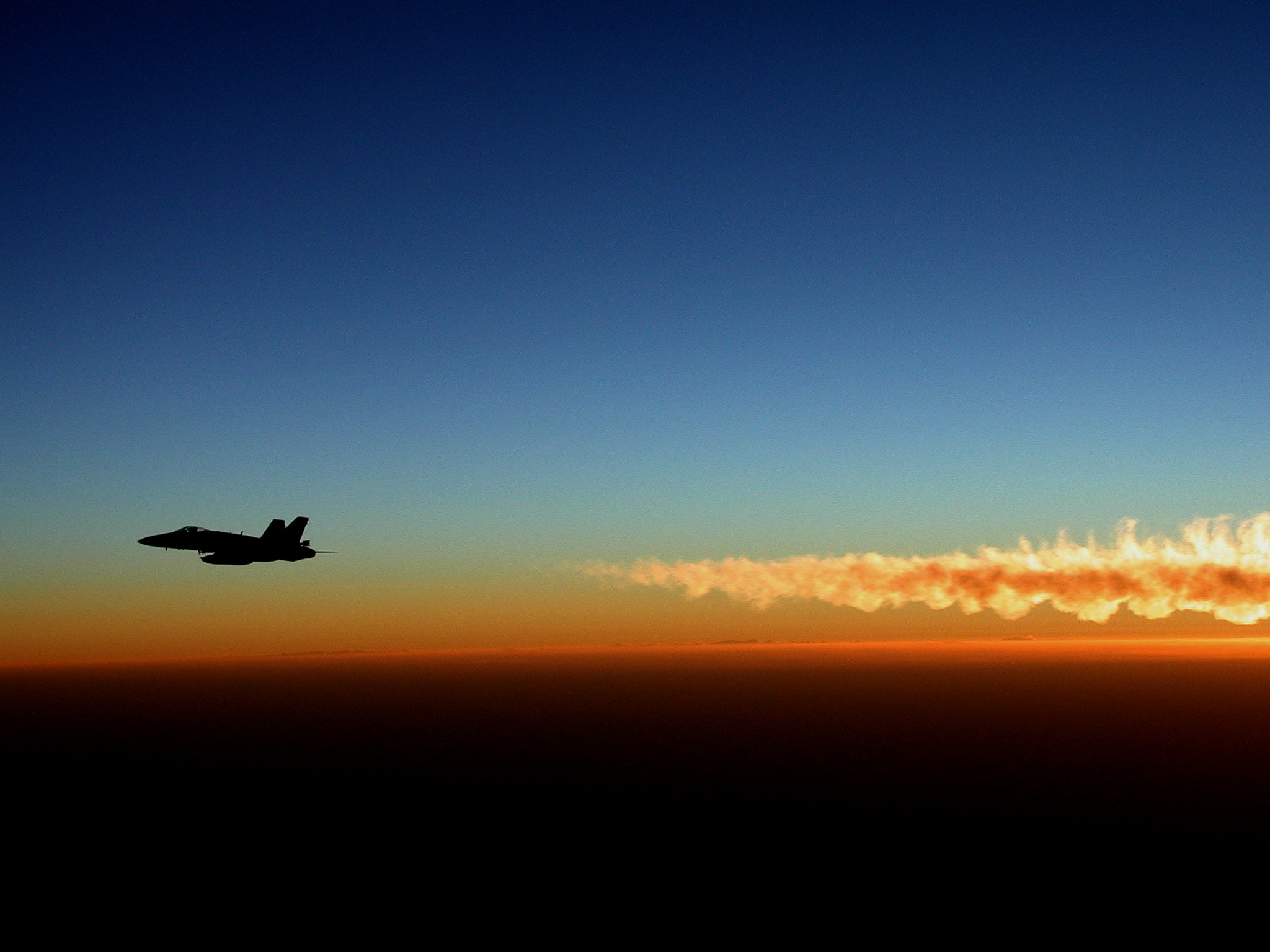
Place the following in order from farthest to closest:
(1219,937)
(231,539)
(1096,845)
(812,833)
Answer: (812,833) < (1096,845) < (1219,937) < (231,539)

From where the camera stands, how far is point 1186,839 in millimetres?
181125

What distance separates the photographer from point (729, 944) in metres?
112

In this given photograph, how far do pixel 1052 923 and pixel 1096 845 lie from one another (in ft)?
214

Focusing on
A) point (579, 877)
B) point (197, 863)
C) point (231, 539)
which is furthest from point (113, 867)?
point (231, 539)

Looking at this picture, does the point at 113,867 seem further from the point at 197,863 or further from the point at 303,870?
the point at 303,870

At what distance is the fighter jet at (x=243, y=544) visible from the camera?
315 ft

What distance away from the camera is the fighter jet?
9612cm

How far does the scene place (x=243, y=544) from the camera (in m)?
96.8

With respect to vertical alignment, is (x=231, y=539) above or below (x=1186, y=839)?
above

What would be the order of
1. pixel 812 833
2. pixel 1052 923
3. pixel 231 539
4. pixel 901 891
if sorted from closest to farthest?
pixel 231 539
pixel 1052 923
pixel 901 891
pixel 812 833

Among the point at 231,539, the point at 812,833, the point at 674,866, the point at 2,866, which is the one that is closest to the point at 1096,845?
the point at 812,833

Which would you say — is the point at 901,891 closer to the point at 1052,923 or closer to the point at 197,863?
the point at 1052,923

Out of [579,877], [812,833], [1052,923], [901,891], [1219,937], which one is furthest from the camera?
[812,833]

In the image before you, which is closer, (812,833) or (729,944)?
(729,944)
